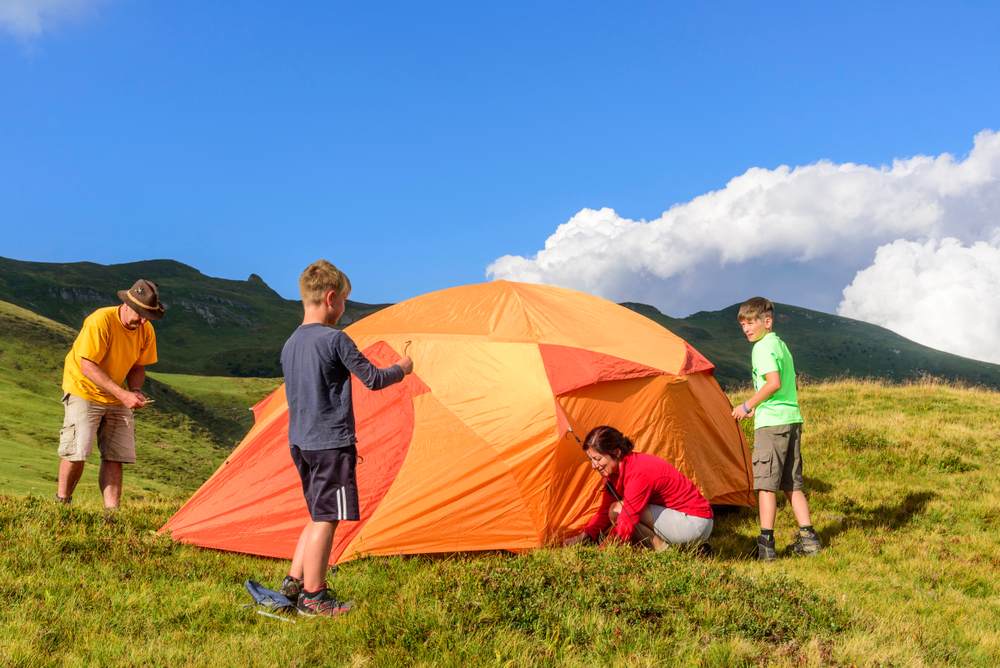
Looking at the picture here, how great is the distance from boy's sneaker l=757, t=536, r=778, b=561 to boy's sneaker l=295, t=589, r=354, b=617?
4796mm

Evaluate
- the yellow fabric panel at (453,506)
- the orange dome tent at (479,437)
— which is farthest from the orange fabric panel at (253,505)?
Answer: the yellow fabric panel at (453,506)

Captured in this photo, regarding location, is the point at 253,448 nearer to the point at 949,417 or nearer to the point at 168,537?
the point at 168,537

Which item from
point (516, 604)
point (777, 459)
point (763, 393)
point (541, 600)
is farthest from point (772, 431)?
point (516, 604)

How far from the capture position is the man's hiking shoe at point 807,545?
8.48 m

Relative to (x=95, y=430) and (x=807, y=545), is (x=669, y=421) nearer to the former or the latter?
(x=807, y=545)

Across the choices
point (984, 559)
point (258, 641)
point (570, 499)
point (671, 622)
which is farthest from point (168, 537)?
point (984, 559)

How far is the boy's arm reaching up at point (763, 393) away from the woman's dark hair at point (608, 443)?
1.42 metres

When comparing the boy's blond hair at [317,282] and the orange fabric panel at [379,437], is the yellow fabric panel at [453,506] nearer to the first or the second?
the orange fabric panel at [379,437]

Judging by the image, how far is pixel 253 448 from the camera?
8.87 meters

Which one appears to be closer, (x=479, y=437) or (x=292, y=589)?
(x=292, y=589)

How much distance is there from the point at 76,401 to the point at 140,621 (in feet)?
12.9

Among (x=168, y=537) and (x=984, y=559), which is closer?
(x=168, y=537)

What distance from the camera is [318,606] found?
5.70 metres

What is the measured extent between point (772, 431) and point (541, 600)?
3.93 m
